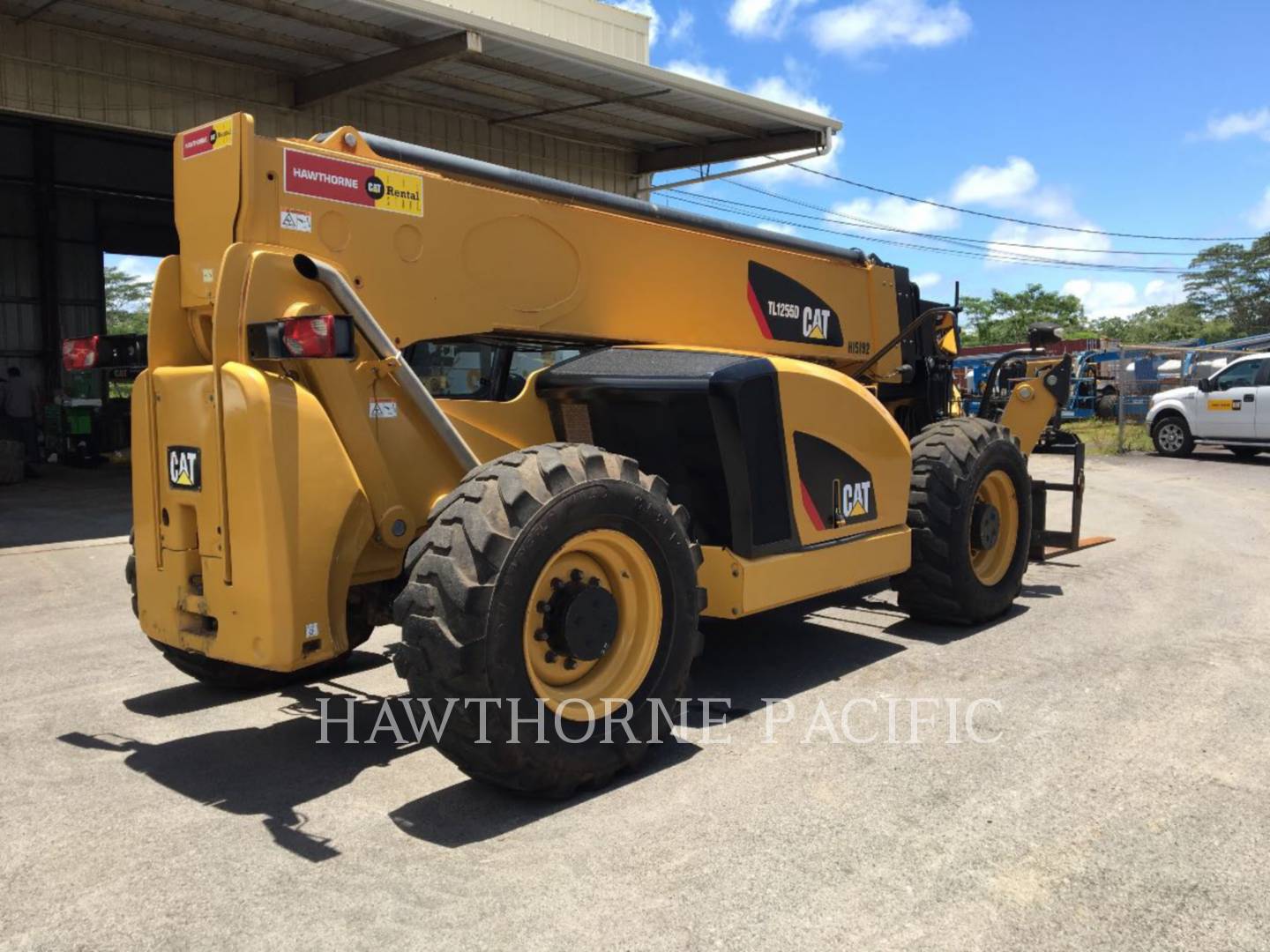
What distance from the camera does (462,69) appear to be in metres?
14.3

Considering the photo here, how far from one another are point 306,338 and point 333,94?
10929 millimetres

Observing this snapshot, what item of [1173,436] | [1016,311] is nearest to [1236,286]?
[1016,311]

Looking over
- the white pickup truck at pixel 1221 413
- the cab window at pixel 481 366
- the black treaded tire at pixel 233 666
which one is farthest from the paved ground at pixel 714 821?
the white pickup truck at pixel 1221 413

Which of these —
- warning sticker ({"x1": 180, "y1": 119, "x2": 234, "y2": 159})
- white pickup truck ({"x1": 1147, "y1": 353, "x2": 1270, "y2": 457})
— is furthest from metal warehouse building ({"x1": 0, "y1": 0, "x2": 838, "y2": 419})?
white pickup truck ({"x1": 1147, "y1": 353, "x2": 1270, "y2": 457})

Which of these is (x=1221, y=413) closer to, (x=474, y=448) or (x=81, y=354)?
(x=474, y=448)

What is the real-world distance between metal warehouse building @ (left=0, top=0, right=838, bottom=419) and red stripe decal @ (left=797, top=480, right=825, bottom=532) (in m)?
8.73

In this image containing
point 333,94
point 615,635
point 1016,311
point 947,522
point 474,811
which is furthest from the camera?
point 1016,311

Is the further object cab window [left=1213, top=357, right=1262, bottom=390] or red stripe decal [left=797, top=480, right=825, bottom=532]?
cab window [left=1213, top=357, right=1262, bottom=390]

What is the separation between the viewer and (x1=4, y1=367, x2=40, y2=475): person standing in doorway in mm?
20547

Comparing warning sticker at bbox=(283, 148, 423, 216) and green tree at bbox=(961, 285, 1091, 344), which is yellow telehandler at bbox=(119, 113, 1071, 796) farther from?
green tree at bbox=(961, 285, 1091, 344)

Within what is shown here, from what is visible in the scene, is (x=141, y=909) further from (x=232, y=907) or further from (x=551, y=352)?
(x=551, y=352)

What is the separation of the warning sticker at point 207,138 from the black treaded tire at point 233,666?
1711 millimetres

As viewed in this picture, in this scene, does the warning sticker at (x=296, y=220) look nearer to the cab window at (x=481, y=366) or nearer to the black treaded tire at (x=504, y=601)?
the cab window at (x=481, y=366)

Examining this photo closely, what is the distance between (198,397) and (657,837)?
2.49 meters
